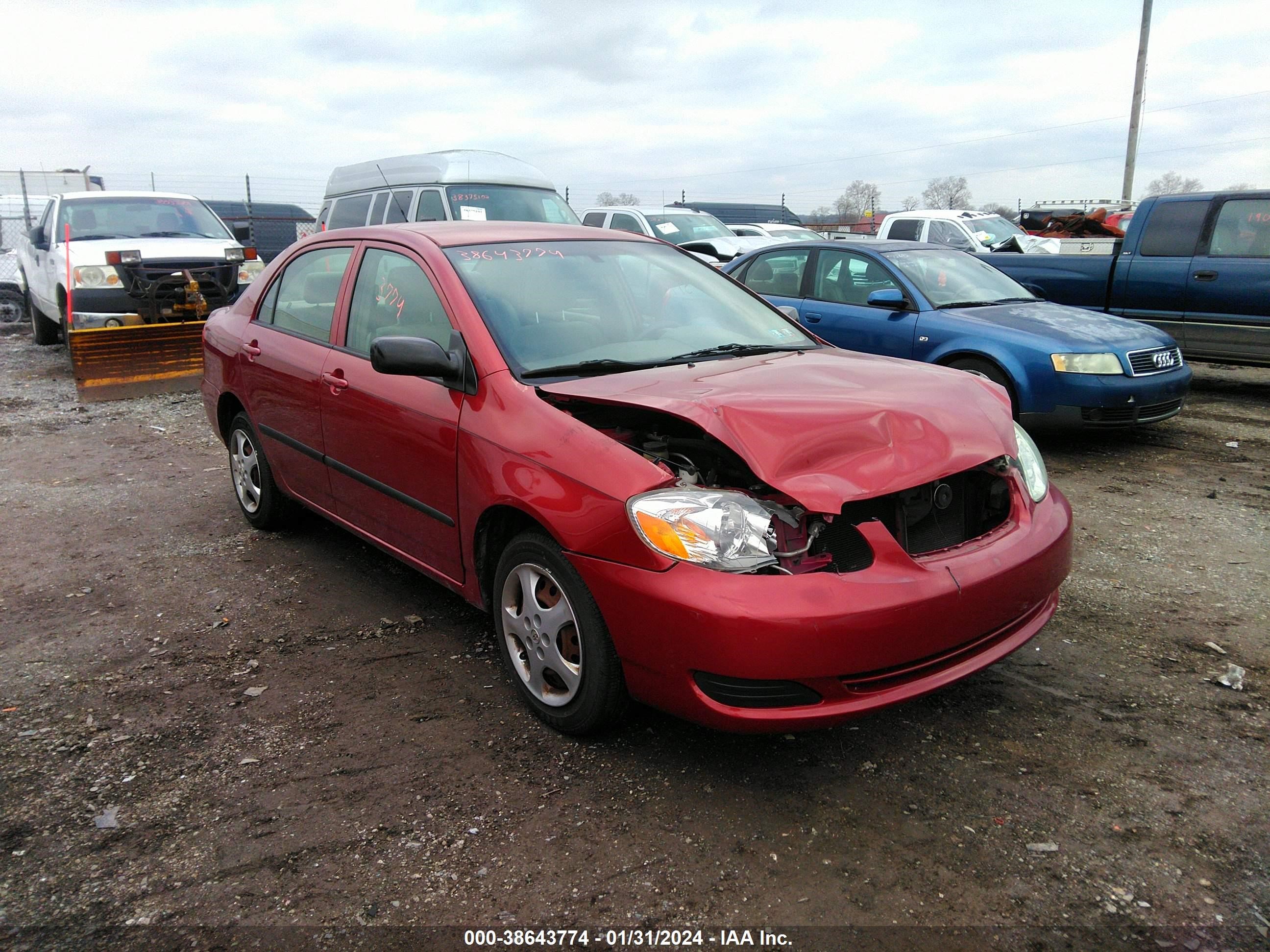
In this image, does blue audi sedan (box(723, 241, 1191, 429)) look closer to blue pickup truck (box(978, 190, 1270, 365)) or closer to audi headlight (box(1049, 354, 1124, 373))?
audi headlight (box(1049, 354, 1124, 373))

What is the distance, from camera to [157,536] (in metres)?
5.24

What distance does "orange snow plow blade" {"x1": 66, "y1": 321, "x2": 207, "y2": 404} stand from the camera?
927cm

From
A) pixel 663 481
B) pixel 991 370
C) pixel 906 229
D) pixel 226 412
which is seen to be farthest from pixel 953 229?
pixel 663 481

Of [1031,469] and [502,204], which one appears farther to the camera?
[502,204]

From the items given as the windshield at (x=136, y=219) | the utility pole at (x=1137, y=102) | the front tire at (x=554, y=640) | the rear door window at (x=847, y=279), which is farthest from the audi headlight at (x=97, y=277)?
the utility pole at (x=1137, y=102)

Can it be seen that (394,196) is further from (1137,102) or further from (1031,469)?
(1137,102)

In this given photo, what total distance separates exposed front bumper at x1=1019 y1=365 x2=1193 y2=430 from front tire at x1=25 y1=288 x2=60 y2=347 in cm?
1293

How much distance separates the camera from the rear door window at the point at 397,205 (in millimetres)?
11156

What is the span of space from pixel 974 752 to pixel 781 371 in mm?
1436

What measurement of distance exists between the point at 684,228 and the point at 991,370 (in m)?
8.69

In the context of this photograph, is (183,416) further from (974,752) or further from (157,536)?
(974,752)

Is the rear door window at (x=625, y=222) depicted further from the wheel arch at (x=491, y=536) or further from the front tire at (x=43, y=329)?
the wheel arch at (x=491, y=536)

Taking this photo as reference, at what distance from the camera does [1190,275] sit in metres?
8.87

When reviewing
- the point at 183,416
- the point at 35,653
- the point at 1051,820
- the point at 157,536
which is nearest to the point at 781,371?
the point at 1051,820
